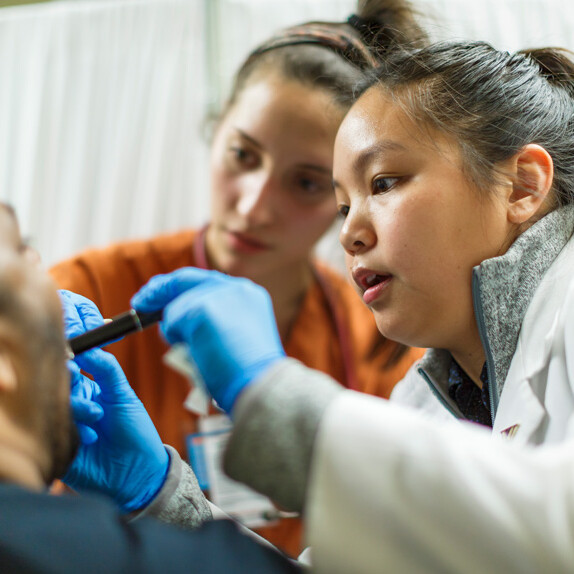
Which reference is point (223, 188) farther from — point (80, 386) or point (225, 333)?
point (225, 333)

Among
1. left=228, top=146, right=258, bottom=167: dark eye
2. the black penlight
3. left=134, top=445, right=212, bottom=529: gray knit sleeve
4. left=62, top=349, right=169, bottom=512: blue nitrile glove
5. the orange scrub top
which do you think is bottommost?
the orange scrub top

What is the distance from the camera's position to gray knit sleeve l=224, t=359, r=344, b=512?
0.49m

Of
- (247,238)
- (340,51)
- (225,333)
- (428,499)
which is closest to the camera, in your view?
(428,499)

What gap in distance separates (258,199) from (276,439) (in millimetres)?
773

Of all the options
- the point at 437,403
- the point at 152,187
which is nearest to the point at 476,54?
the point at 437,403

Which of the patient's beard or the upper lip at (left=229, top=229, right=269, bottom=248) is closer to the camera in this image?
the patient's beard

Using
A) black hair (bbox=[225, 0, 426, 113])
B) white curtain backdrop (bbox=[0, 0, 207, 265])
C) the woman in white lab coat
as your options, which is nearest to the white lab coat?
the woman in white lab coat

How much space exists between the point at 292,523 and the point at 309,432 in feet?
2.77

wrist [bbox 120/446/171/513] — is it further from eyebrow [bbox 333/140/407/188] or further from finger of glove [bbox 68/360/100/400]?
eyebrow [bbox 333/140/407/188]

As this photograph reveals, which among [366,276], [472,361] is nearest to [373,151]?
[366,276]

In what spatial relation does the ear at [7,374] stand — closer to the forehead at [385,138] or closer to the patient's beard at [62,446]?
the patient's beard at [62,446]

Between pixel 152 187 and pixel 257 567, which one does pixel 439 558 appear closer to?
pixel 257 567

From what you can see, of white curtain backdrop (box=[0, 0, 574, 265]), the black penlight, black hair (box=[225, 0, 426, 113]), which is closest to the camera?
the black penlight

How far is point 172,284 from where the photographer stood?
66 cm
